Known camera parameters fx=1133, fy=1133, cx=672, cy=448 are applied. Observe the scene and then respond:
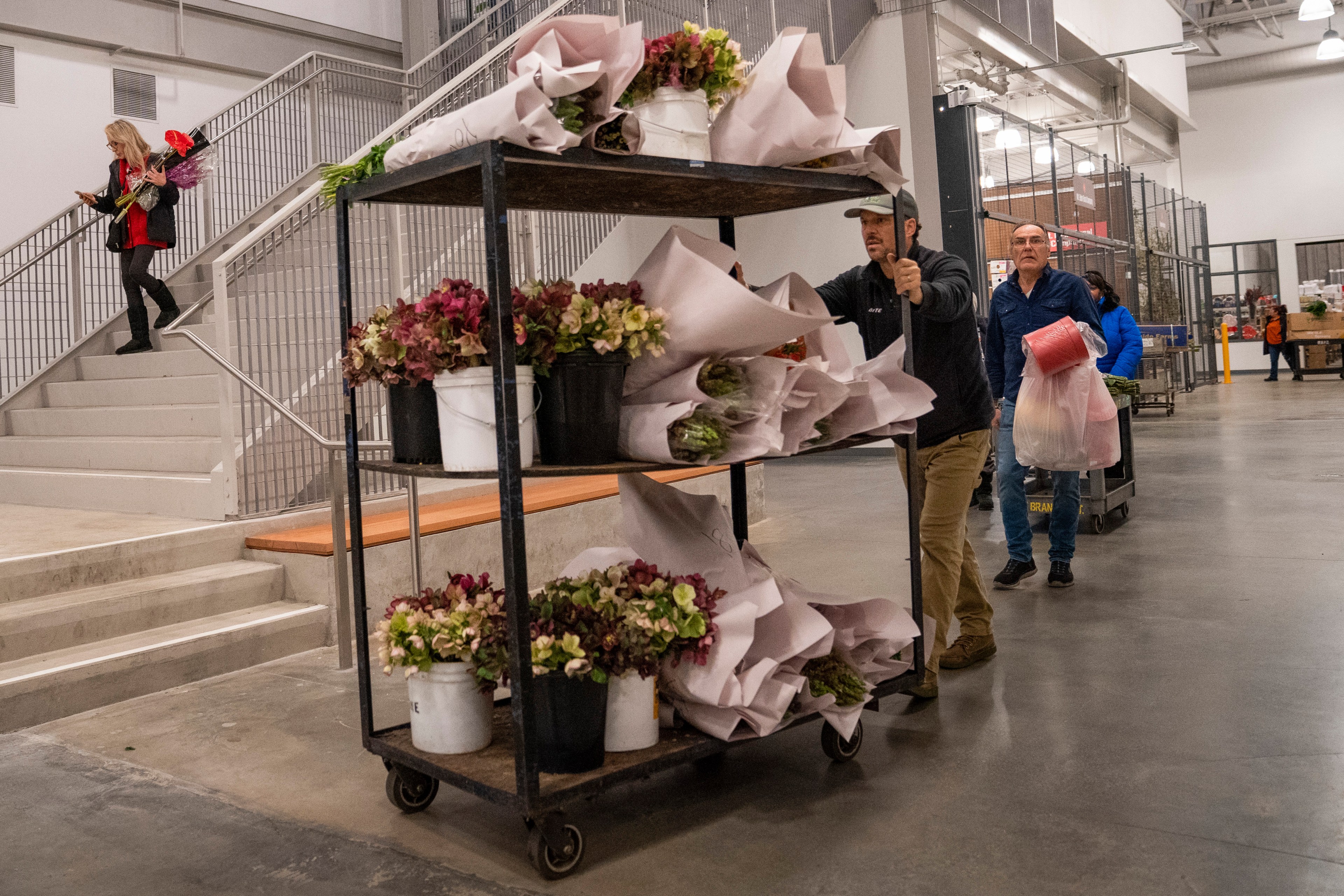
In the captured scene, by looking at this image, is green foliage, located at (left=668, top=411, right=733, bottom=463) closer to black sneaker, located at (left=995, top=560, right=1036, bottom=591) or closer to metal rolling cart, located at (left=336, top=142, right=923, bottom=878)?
metal rolling cart, located at (left=336, top=142, right=923, bottom=878)

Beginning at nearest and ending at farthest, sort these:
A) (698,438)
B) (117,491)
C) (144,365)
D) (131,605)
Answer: (698,438), (131,605), (117,491), (144,365)

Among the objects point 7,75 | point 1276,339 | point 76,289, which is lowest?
point 1276,339

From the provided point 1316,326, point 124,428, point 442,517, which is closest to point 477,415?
point 442,517

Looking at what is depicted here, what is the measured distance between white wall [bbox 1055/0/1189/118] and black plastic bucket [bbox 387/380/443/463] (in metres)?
12.4

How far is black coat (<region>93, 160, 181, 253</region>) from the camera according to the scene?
24.0 feet

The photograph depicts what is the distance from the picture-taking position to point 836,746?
118 inches

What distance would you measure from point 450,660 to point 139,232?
226 inches

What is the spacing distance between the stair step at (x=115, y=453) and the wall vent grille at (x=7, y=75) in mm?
3244

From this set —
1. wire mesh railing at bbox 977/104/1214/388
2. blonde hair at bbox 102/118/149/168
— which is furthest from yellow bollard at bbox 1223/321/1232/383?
blonde hair at bbox 102/118/149/168

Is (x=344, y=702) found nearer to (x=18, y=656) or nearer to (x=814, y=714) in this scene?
(x=18, y=656)

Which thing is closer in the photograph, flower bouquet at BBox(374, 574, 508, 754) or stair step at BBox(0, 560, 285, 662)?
flower bouquet at BBox(374, 574, 508, 754)

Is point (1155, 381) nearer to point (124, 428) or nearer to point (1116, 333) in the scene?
point (1116, 333)

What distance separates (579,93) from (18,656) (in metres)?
3.03

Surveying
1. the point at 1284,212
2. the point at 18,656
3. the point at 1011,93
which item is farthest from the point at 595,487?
the point at 1284,212
